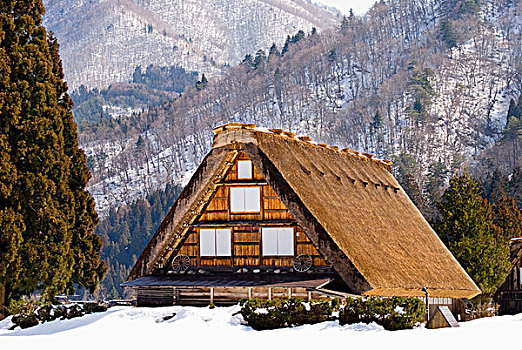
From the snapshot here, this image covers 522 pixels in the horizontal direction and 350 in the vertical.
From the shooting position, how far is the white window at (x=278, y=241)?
27.0 m

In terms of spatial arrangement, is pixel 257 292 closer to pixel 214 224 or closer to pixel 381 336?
pixel 214 224

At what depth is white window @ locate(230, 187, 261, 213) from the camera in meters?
27.6

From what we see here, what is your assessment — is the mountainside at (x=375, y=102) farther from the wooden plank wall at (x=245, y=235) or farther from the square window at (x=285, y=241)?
the square window at (x=285, y=241)

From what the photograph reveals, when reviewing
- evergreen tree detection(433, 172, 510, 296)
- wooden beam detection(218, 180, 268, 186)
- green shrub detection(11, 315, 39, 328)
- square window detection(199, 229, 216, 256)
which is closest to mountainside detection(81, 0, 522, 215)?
evergreen tree detection(433, 172, 510, 296)

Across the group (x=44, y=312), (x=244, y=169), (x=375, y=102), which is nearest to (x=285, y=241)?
(x=244, y=169)

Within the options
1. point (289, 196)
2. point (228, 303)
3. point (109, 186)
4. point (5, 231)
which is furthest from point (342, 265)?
point (109, 186)

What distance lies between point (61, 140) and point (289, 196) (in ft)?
33.2

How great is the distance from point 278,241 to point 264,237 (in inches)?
20.6

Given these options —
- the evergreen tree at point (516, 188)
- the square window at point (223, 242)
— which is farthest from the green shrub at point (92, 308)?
the evergreen tree at point (516, 188)

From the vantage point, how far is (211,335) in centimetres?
2322

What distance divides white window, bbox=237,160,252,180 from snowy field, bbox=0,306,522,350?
14.7 feet

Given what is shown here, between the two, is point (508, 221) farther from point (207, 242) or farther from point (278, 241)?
point (207, 242)

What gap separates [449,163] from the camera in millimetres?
136375

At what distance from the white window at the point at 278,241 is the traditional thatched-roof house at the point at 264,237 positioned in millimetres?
32
